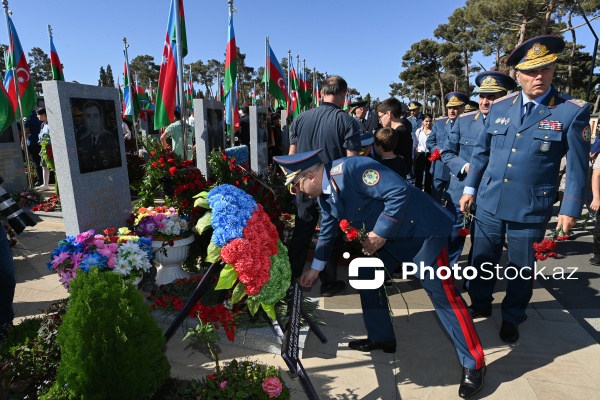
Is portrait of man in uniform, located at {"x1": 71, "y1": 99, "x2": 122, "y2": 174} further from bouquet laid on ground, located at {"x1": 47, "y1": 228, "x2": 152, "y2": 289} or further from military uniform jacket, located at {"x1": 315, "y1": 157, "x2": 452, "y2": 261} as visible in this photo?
military uniform jacket, located at {"x1": 315, "y1": 157, "x2": 452, "y2": 261}

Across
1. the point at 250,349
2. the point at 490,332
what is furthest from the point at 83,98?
the point at 490,332

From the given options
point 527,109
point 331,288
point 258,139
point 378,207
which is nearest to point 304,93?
point 258,139

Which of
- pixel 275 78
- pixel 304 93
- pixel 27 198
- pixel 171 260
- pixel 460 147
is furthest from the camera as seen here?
pixel 304 93

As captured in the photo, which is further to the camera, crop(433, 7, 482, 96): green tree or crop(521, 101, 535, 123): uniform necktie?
crop(433, 7, 482, 96): green tree

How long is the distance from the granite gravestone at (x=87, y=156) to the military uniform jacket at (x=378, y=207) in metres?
2.45

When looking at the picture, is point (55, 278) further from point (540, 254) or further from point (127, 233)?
point (540, 254)

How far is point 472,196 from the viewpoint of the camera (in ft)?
11.5

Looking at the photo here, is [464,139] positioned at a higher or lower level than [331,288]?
higher

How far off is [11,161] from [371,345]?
9.93 m

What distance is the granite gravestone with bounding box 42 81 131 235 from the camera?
341 cm

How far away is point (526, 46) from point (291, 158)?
226 cm

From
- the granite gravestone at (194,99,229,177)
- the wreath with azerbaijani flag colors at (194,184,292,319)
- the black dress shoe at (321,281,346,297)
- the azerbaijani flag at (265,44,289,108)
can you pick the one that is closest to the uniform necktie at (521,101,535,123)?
the wreath with azerbaijani flag colors at (194,184,292,319)

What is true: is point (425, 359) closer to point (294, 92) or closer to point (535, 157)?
point (535, 157)

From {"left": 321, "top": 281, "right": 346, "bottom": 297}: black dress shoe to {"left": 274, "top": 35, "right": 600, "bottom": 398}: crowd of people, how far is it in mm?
39
